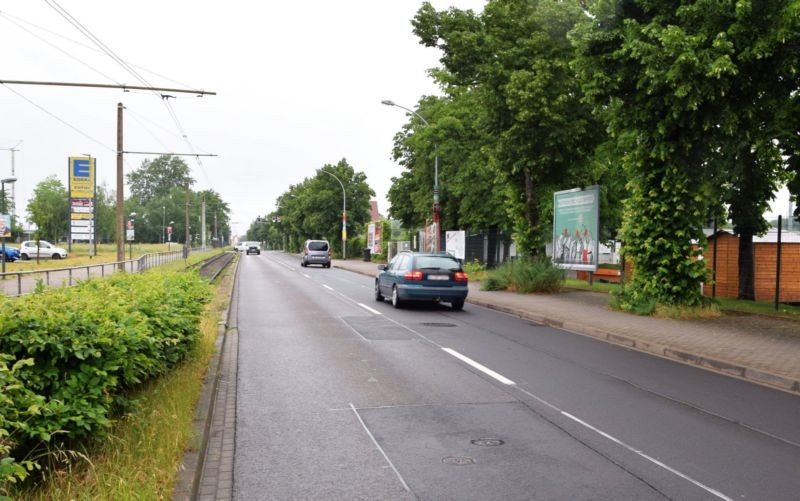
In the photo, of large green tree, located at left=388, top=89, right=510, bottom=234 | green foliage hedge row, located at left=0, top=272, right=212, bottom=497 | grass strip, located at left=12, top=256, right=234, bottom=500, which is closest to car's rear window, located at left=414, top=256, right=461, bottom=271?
grass strip, located at left=12, top=256, right=234, bottom=500

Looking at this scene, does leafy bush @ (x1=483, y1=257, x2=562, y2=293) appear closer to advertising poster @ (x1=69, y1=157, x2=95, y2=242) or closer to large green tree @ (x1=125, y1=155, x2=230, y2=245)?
advertising poster @ (x1=69, y1=157, x2=95, y2=242)

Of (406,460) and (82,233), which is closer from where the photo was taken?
(406,460)

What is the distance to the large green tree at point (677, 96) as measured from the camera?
10.6m

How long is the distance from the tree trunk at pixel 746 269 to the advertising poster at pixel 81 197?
37468mm

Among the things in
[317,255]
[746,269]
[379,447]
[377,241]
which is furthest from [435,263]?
[377,241]

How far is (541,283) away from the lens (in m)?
20.4

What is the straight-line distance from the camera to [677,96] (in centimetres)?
1134

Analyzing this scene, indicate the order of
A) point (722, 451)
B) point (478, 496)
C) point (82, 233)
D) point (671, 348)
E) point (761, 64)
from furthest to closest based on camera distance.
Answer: point (82, 233), point (761, 64), point (671, 348), point (722, 451), point (478, 496)

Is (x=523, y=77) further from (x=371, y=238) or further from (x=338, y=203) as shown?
(x=338, y=203)

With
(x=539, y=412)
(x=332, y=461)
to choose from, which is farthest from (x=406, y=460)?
(x=539, y=412)

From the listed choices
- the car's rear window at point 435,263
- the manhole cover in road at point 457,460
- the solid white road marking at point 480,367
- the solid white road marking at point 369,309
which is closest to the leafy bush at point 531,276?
the car's rear window at point 435,263

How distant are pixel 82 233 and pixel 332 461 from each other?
4490cm

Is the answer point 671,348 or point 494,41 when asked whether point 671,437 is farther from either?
point 494,41

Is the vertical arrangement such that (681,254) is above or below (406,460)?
above
